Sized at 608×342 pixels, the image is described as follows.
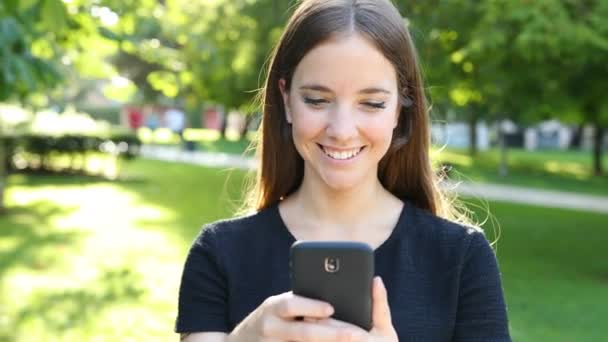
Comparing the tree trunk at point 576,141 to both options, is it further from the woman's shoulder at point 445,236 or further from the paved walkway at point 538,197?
the woman's shoulder at point 445,236

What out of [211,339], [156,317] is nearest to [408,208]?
[211,339]

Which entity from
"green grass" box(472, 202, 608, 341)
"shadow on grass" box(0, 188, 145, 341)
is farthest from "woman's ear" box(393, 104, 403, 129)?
"green grass" box(472, 202, 608, 341)

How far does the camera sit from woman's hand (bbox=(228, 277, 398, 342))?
164 centimetres

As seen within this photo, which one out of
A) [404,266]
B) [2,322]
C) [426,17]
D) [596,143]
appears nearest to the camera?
[404,266]

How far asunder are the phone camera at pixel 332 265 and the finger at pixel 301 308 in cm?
6

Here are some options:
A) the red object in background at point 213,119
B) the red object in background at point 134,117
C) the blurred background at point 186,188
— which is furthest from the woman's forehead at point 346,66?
the red object in background at point 213,119

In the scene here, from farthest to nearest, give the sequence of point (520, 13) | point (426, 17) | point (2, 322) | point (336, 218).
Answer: point (426, 17), point (520, 13), point (2, 322), point (336, 218)

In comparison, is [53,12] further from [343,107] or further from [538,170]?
[538,170]

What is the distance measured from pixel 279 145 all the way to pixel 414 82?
34cm

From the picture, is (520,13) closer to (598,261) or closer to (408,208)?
(598,261)

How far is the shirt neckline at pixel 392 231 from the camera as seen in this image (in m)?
1.99

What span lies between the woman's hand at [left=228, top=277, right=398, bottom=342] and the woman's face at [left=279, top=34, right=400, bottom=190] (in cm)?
36

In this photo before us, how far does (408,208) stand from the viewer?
2094 mm

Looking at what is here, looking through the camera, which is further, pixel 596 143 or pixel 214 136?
pixel 214 136
